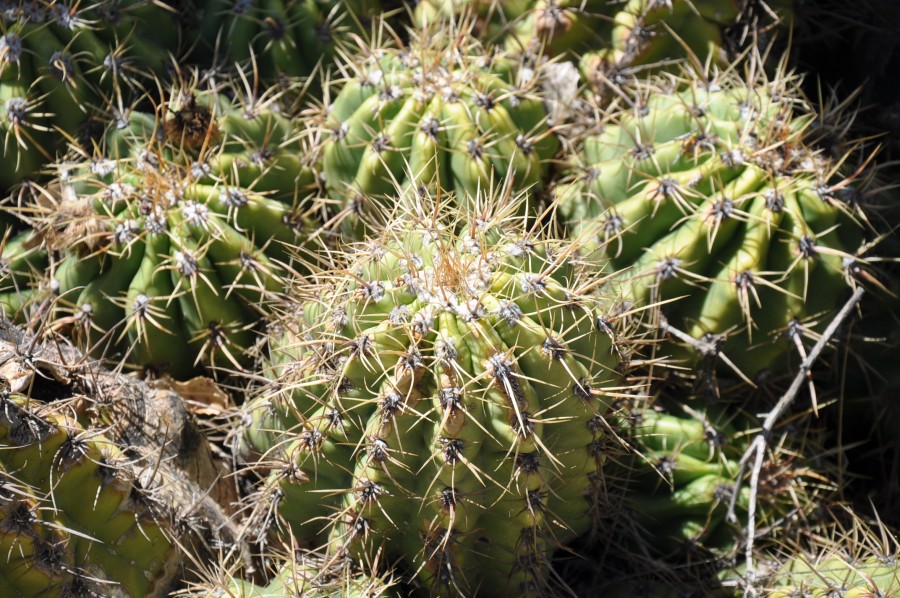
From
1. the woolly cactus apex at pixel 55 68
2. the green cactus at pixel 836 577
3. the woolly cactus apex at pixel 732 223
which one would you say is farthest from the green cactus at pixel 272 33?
the green cactus at pixel 836 577

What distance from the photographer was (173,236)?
101 inches

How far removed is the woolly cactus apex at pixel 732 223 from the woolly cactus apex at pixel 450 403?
44cm

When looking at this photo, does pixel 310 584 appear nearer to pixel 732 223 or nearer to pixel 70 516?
pixel 70 516

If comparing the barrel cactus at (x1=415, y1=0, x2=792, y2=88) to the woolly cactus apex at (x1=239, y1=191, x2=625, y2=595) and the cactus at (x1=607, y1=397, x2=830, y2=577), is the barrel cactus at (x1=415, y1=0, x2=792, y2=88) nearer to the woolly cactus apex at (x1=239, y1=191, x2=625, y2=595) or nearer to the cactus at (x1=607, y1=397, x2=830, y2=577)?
the woolly cactus apex at (x1=239, y1=191, x2=625, y2=595)

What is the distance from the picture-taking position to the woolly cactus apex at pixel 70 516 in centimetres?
196

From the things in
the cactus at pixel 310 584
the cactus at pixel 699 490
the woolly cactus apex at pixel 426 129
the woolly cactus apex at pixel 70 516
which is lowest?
the cactus at pixel 699 490

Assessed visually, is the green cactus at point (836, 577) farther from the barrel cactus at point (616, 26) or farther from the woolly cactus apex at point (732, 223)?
the barrel cactus at point (616, 26)

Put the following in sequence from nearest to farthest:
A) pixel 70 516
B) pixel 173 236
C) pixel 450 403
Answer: pixel 450 403 → pixel 70 516 → pixel 173 236

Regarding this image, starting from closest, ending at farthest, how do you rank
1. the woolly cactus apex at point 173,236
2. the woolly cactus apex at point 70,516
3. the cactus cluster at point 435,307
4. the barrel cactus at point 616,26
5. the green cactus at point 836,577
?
the woolly cactus apex at point 70,516, the cactus cluster at point 435,307, the green cactus at point 836,577, the woolly cactus apex at point 173,236, the barrel cactus at point 616,26

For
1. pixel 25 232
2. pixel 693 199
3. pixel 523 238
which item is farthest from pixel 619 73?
pixel 25 232

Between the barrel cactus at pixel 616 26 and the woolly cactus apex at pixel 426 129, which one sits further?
the barrel cactus at pixel 616 26

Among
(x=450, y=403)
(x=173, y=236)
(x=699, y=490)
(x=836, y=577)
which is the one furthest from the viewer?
(x=699, y=490)

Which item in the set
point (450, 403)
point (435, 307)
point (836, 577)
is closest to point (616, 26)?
point (435, 307)

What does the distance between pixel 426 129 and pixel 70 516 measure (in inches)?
54.8
